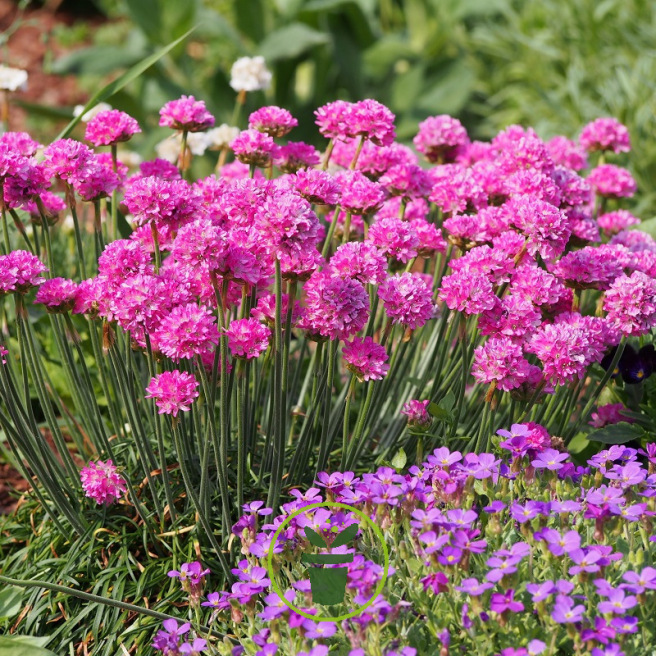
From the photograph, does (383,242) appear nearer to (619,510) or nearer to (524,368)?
(524,368)

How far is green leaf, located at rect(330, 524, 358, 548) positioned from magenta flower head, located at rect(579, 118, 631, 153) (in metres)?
1.82

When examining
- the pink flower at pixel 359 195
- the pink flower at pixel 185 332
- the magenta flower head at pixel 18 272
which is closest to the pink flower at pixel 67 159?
the magenta flower head at pixel 18 272

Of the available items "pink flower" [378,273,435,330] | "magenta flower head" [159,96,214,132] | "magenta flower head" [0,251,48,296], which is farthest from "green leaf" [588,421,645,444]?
"magenta flower head" [0,251,48,296]

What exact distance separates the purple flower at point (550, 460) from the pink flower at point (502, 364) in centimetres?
19

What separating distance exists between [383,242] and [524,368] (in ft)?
1.56

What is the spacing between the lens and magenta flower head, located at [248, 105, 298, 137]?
2646 millimetres

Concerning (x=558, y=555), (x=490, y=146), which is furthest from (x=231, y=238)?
(x=490, y=146)

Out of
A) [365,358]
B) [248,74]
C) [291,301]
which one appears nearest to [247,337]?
[291,301]

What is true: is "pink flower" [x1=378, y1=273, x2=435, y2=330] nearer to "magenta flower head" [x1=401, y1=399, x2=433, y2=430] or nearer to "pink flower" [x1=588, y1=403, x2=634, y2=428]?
"magenta flower head" [x1=401, y1=399, x2=433, y2=430]

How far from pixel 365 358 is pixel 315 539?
44 cm

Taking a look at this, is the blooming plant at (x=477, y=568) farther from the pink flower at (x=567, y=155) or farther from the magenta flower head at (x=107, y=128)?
Answer: the pink flower at (x=567, y=155)

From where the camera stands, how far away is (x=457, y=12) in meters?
7.01

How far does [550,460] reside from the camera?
7.00ft

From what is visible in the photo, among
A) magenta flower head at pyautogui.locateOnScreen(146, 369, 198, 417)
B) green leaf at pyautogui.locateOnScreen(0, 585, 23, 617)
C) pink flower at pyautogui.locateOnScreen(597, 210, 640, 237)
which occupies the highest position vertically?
magenta flower head at pyautogui.locateOnScreen(146, 369, 198, 417)
